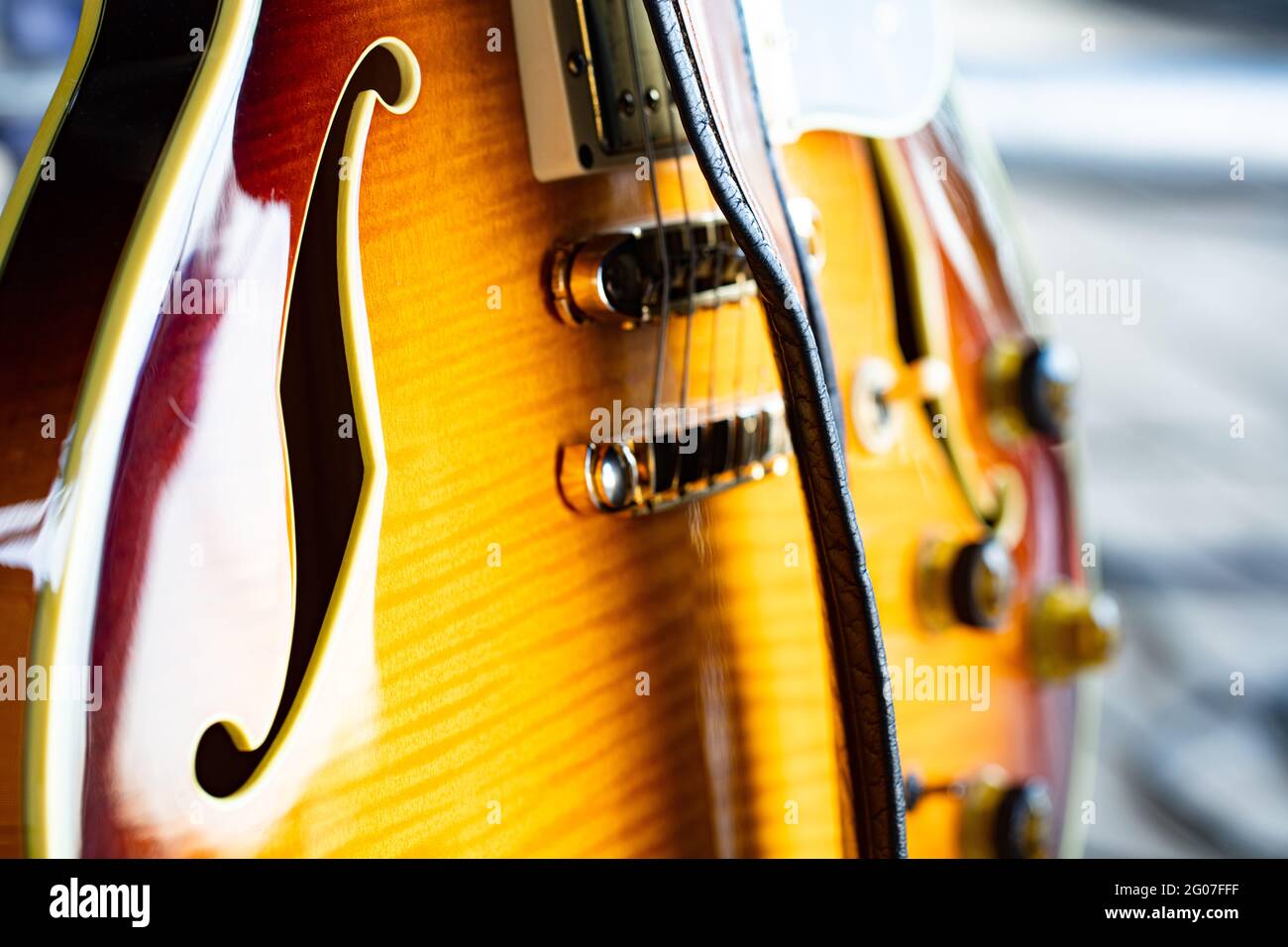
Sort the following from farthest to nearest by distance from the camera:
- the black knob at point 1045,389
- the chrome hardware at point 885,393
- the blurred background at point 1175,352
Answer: the blurred background at point 1175,352
the black knob at point 1045,389
the chrome hardware at point 885,393

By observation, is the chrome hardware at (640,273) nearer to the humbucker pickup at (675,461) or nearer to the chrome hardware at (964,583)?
the humbucker pickup at (675,461)

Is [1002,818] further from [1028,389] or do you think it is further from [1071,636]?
[1028,389]

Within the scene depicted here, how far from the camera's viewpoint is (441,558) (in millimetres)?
447

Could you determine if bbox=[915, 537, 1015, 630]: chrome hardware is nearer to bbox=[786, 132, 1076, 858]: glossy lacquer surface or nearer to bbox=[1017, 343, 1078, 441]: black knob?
bbox=[786, 132, 1076, 858]: glossy lacquer surface

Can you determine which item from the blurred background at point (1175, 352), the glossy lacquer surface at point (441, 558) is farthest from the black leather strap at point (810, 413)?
the blurred background at point (1175, 352)

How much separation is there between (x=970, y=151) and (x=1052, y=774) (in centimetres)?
42

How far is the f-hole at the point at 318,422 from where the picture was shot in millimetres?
398

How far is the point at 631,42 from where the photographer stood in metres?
0.51

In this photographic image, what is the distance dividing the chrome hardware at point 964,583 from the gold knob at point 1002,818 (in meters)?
0.11

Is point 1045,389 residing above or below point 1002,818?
above

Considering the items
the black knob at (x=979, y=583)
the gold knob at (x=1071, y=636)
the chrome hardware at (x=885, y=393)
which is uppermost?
the chrome hardware at (x=885, y=393)

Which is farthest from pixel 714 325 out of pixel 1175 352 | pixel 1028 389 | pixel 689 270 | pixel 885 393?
pixel 1175 352

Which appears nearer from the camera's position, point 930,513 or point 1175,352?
point 930,513

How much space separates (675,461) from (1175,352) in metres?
1.32
